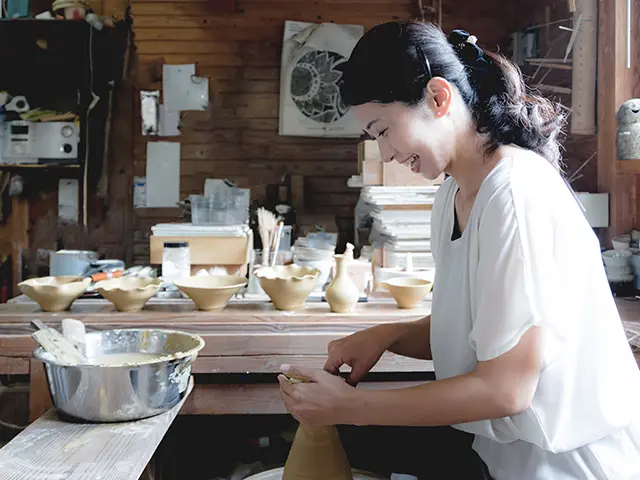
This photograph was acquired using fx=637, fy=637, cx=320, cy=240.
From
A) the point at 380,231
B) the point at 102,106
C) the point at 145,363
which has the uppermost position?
the point at 102,106

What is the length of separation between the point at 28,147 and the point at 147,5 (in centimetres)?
141

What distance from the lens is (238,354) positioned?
2.20m

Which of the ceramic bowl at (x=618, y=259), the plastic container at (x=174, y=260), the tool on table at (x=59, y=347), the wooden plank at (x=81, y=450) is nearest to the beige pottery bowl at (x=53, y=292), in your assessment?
the plastic container at (x=174, y=260)

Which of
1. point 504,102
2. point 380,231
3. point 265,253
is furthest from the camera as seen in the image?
point 380,231

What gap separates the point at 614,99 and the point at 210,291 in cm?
210

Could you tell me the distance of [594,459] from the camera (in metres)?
1.31

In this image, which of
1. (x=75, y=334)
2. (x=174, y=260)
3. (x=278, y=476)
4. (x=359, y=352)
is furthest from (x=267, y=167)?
(x=278, y=476)

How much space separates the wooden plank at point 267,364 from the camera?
2189mm

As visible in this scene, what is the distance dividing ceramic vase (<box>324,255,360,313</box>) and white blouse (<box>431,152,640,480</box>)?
101cm

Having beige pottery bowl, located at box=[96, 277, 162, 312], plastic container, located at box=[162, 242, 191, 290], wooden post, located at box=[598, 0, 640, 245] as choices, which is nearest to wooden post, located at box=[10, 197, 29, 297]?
plastic container, located at box=[162, 242, 191, 290]

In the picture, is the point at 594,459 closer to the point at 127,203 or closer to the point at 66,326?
the point at 66,326

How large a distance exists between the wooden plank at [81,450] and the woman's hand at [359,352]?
0.45 metres

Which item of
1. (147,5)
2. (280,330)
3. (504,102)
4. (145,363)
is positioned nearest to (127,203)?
(147,5)

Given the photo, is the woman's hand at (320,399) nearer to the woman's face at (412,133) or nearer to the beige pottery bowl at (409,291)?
the woman's face at (412,133)
